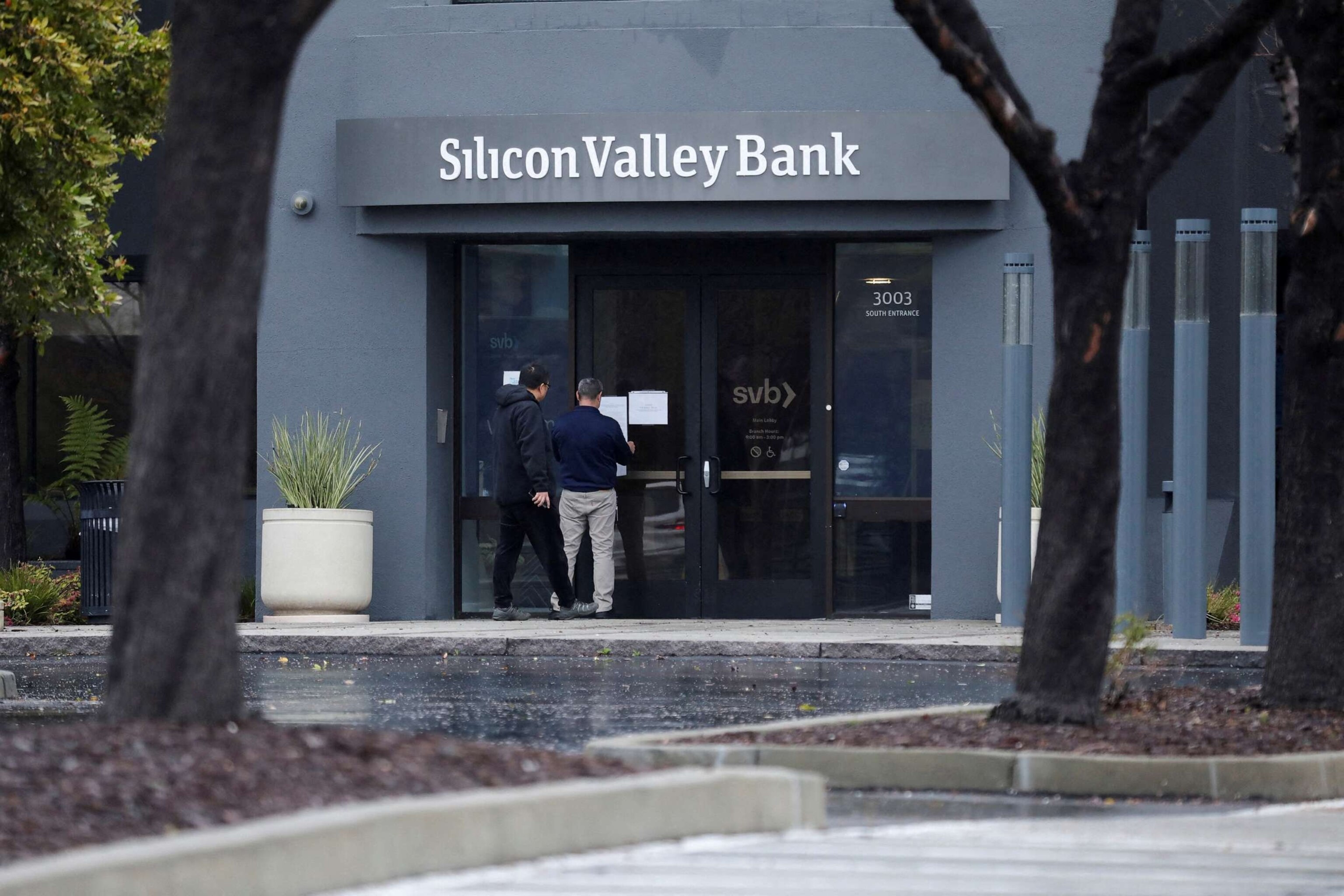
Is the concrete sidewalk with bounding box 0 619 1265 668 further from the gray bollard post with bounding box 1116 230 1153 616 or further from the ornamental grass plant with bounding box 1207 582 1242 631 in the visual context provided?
the ornamental grass plant with bounding box 1207 582 1242 631

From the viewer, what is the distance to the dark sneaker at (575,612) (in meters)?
16.5

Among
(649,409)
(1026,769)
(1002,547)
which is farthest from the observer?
(649,409)

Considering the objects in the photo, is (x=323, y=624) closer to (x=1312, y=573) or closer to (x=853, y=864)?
(x=1312, y=573)

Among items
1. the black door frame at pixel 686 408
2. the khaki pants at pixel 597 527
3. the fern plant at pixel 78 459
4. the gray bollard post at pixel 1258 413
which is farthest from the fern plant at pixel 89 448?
the gray bollard post at pixel 1258 413

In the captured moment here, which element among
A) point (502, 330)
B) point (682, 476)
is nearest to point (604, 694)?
point (682, 476)

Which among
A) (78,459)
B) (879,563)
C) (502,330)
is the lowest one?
(879,563)

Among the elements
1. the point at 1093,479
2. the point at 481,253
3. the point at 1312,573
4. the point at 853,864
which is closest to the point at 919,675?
the point at 1312,573

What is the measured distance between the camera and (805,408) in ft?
55.8

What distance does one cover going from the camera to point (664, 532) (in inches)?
674

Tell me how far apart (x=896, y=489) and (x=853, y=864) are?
38.9ft

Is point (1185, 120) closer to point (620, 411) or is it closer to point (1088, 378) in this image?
point (1088, 378)

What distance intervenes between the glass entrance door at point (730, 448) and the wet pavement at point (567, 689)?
315 cm

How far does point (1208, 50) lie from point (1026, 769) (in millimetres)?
2775

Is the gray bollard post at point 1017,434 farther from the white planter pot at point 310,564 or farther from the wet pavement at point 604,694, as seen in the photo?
the white planter pot at point 310,564
